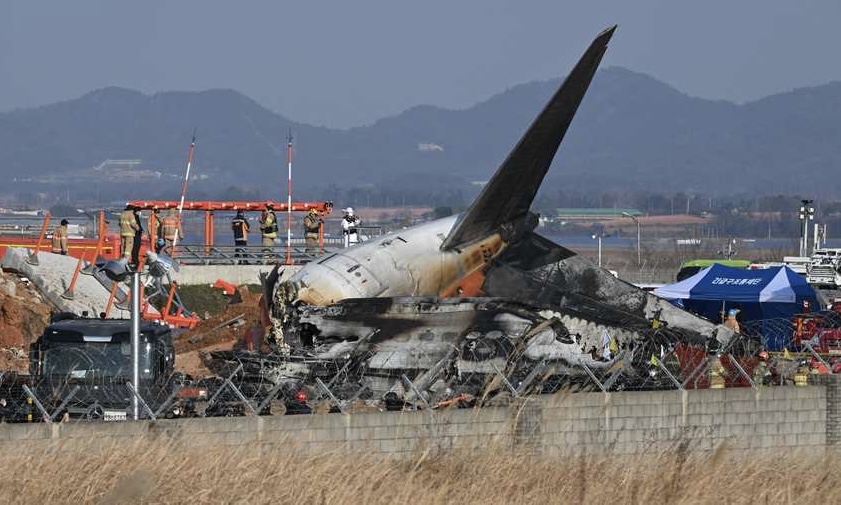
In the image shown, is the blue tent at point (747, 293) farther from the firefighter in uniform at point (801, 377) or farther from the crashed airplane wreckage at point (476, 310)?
the firefighter in uniform at point (801, 377)

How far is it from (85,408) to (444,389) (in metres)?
5.98

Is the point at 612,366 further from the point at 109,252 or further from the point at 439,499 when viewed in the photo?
the point at 109,252

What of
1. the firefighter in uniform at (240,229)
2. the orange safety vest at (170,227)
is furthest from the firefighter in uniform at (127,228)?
the firefighter in uniform at (240,229)

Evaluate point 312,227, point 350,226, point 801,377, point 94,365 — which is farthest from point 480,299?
point 312,227

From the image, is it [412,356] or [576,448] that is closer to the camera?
[576,448]

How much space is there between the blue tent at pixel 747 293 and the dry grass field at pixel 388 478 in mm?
23339

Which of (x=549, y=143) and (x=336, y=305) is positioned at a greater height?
(x=549, y=143)

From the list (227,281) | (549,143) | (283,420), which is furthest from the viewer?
(227,281)

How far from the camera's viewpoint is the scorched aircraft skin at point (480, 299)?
28.5 m

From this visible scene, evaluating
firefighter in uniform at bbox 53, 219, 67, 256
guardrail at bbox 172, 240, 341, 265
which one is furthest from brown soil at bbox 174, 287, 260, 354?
firefighter in uniform at bbox 53, 219, 67, 256

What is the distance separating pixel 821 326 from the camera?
1554 inches

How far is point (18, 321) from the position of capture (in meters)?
39.5

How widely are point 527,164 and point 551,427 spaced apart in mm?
11572

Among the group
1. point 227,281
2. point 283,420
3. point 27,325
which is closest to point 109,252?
point 227,281
